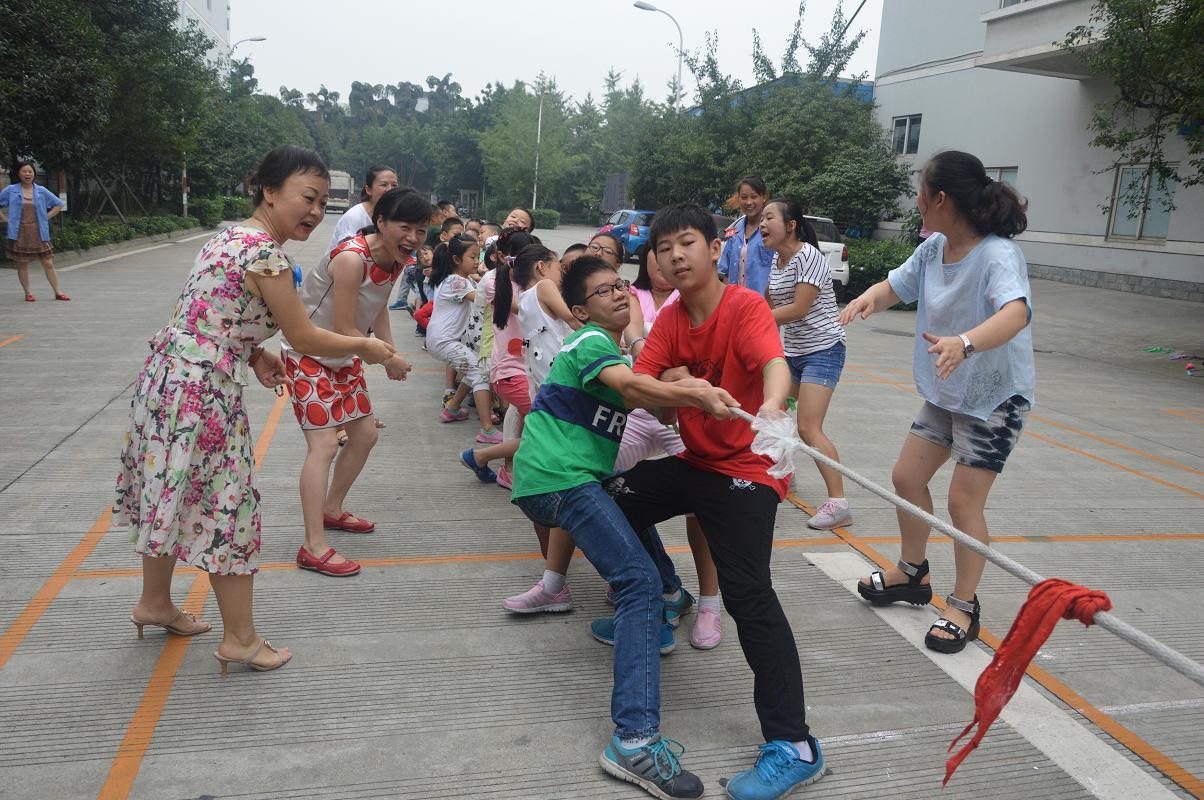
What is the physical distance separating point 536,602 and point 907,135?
2573 centimetres

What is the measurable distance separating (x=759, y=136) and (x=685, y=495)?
24482mm

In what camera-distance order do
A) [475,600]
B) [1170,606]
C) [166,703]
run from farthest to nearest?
[1170,606]
[475,600]
[166,703]

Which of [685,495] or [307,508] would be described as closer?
[685,495]

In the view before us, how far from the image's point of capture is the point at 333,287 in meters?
4.02

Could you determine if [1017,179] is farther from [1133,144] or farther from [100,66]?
[100,66]

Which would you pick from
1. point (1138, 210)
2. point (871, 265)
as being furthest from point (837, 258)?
point (1138, 210)

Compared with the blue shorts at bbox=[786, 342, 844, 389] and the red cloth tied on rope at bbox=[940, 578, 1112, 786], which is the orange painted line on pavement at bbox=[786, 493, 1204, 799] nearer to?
the red cloth tied on rope at bbox=[940, 578, 1112, 786]

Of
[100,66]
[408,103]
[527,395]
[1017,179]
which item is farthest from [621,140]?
[408,103]

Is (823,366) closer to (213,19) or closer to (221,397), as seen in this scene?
(221,397)

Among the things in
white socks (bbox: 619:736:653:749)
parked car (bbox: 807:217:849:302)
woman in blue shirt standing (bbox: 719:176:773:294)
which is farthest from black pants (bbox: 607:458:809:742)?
parked car (bbox: 807:217:849:302)

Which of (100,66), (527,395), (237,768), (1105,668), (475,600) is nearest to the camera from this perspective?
(237,768)

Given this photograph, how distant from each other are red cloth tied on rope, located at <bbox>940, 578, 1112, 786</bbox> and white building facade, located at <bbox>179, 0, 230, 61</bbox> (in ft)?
175

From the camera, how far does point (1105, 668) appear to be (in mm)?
3479

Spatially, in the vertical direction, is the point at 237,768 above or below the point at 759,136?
below
